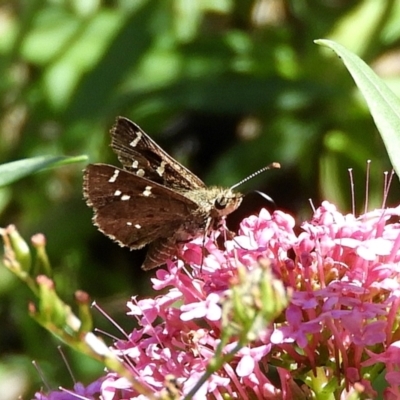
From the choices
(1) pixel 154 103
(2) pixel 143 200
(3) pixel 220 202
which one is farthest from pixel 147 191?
(1) pixel 154 103

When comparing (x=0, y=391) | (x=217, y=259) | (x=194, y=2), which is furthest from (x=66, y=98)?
(x=217, y=259)

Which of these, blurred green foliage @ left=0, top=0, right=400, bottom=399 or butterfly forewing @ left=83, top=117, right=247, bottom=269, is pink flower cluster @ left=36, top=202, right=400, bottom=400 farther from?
blurred green foliage @ left=0, top=0, right=400, bottom=399

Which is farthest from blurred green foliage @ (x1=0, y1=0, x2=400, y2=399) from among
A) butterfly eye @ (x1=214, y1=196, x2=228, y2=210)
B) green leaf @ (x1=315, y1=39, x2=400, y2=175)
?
green leaf @ (x1=315, y1=39, x2=400, y2=175)

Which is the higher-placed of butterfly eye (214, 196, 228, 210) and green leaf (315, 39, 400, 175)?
green leaf (315, 39, 400, 175)

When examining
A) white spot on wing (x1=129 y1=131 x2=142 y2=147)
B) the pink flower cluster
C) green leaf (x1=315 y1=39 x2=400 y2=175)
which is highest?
green leaf (x1=315 y1=39 x2=400 y2=175)

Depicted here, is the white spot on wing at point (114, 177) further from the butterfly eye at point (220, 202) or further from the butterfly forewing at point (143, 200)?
the butterfly eye at point (220, 202)

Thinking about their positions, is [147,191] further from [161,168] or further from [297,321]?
[297,321]

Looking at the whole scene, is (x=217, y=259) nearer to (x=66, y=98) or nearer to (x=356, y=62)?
(x=356, y=62)

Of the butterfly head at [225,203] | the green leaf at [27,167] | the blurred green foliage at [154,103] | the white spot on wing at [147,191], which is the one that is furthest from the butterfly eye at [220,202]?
the blurred green foliage at [154,103]
